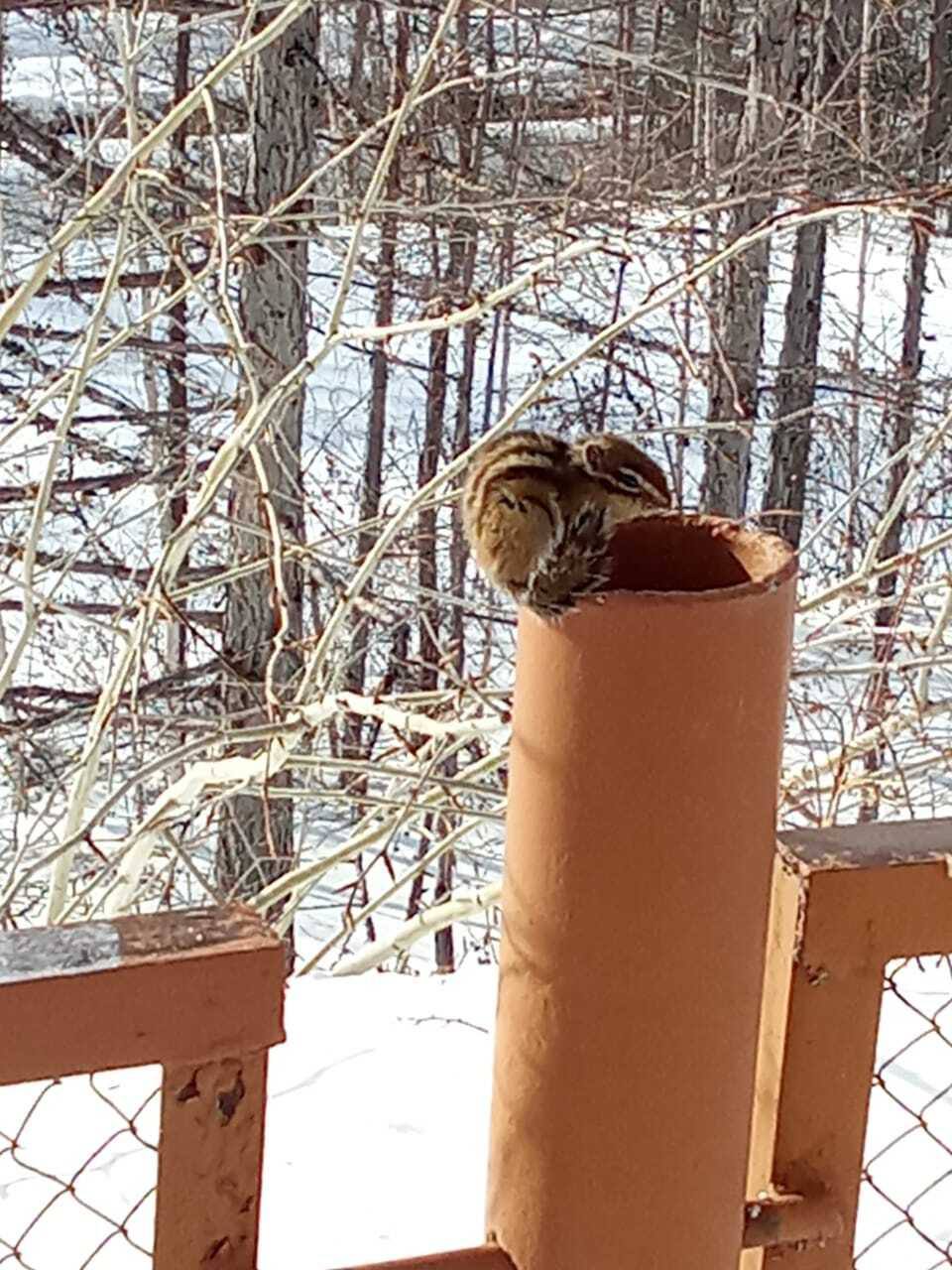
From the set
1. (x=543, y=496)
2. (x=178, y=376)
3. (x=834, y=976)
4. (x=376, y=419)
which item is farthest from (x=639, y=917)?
(x=376, y=419)

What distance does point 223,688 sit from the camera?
19.6 feet

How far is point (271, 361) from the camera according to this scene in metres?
5.22

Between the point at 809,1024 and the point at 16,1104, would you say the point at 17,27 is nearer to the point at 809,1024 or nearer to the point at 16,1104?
the point at 16,1104

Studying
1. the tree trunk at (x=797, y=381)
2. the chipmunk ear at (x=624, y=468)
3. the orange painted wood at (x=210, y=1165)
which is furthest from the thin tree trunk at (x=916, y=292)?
the orange painted wood at (x=210, y=1165)

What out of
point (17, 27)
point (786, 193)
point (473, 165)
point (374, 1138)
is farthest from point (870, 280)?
point (374, 1138)

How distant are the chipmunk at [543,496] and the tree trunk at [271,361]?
3.31m

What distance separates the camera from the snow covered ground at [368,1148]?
195 centimetres

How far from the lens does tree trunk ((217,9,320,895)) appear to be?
542cm

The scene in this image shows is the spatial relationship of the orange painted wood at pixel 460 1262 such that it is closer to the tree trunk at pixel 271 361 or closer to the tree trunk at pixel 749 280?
the tree trunk at pixel 271 361

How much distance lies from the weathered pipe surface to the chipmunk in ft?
1.25

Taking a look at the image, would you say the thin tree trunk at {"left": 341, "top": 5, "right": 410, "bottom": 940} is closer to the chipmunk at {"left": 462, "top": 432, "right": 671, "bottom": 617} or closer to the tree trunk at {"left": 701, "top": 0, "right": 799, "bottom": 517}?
the tree trunk at {"left": 701, "top": 0, "right": 799, "bottom": 517}

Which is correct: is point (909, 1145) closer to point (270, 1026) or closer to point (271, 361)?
point (270, 1026)

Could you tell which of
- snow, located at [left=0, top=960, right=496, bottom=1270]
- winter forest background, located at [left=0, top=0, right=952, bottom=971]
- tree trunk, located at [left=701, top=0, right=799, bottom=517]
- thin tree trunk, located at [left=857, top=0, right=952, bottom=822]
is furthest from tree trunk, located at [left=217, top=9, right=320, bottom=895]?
snow, located at [left=0, top=960, right=496, bottom=1270]

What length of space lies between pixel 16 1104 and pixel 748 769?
1.67 metres
